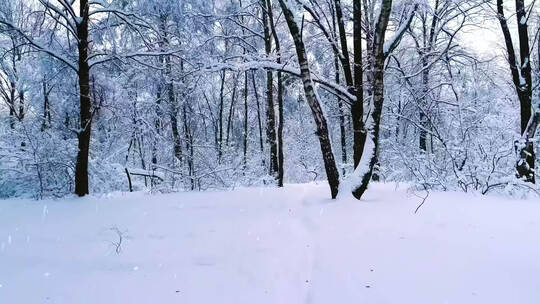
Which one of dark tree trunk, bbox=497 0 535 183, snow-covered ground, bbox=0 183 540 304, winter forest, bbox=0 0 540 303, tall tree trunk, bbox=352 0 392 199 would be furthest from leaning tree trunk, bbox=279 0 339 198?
dark tree trunk, bbox=497 0 535 183

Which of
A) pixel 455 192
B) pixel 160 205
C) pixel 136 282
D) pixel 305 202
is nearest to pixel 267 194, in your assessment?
pixel 305 202

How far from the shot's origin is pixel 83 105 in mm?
7887

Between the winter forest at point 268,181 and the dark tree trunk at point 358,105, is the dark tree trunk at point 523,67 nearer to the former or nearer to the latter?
the winter forest at point 268,181

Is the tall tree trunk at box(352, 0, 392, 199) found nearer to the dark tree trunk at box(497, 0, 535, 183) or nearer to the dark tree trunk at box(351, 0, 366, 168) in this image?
the dark tree trunk at box(351, 0, 366, 168)

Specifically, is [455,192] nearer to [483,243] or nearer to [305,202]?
[305,202]

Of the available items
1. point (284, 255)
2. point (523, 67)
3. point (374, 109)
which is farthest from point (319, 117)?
point (523, 67)

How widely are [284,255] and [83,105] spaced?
6.19 m

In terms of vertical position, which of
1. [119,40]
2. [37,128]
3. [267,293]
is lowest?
[267,293]

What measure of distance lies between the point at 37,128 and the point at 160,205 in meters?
5.87

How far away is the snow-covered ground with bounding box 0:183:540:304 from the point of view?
104 inches

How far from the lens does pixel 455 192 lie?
6.95 m

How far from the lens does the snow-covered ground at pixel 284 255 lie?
265 cm

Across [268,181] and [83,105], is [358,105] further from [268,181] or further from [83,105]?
[268,181]

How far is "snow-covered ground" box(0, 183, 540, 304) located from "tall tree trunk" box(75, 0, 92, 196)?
1.95 metres
